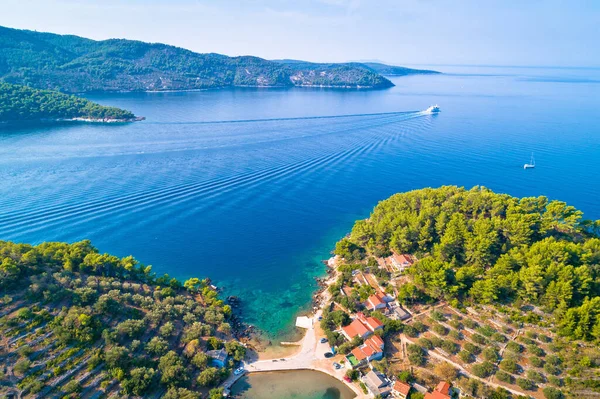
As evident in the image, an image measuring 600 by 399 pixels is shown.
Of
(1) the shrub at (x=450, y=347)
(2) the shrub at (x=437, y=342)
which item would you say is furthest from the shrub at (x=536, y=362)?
(2) the shrub at (x=437, y=342)

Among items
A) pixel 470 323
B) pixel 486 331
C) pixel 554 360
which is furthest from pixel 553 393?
pixel 470 323

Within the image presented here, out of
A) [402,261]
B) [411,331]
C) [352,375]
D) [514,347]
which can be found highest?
[402,261]

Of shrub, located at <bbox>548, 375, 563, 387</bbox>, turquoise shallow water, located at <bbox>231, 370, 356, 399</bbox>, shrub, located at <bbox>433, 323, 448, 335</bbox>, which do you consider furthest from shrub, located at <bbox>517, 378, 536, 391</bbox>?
turquoise shallow water, located at <bbox>231, 370, 356, 399</bbox>

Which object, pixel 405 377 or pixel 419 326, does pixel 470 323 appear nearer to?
pixel 419 326

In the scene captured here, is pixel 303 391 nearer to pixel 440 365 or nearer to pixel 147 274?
pixel 440 365

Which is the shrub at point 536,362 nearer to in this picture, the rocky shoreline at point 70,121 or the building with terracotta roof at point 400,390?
the building with terracotta roof at point 400,390
